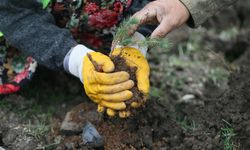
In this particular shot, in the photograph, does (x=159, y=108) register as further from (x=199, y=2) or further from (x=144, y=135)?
(x=199, y=2)

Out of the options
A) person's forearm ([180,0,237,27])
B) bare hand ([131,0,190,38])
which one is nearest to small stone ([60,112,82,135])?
bare hand ([131,0,190,38])

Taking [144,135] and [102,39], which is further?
[102,39]

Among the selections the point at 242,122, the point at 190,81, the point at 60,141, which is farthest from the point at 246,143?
the point at 190,81

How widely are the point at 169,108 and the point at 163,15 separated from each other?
603 mm

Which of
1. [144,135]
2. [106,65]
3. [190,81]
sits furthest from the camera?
[190,81]

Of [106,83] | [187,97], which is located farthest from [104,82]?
[187,97]

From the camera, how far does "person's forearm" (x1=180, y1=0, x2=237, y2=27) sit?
2.17 metres

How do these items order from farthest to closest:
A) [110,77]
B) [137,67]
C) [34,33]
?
[34,33], [137,67], [110,77]

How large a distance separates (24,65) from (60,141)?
1.93ft

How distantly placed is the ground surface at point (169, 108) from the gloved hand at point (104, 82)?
184 millimetres

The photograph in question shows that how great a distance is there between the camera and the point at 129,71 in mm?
1960

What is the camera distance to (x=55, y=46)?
2148 millimetres

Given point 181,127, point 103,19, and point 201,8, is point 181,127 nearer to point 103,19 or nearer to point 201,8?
point 201,8

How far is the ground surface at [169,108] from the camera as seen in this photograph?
2.06 m
